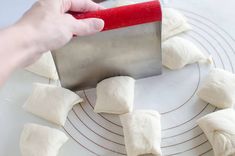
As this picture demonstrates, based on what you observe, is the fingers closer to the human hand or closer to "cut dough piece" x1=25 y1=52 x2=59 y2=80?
the human hand

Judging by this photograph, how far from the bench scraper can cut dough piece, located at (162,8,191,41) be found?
14 cm

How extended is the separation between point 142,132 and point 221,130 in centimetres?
20

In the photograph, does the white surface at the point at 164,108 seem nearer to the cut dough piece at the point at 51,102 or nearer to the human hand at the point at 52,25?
the cut dough piece at the point at 51,102

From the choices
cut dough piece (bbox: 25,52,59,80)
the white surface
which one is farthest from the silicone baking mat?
cut dough piece (bbox: 25,52,59,80)

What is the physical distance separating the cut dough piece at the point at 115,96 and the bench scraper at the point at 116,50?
0.13 ft

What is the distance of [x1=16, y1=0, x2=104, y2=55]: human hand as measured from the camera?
77 centimetres

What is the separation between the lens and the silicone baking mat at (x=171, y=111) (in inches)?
36.5

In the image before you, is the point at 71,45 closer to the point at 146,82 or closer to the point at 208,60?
the point at 146,82

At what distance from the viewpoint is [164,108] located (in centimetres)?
99

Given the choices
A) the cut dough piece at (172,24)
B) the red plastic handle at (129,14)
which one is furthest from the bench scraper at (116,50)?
the cut dough piece at (172,24)

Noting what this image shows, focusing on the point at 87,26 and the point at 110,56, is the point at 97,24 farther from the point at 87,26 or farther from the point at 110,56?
the point at 110,56

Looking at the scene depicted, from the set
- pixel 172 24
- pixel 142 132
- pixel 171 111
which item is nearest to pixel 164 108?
pixel 171 111

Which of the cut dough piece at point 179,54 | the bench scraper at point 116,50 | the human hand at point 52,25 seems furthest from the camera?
the cut dough piece at point 179,54

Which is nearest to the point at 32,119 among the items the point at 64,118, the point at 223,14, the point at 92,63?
the point at 64,118
